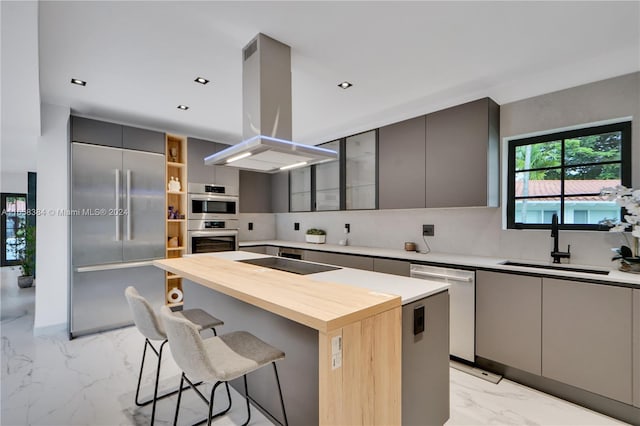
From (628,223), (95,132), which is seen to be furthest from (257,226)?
(628,223)

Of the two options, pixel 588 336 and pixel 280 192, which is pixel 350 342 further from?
pixel 280 192

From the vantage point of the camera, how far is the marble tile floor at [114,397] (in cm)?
202

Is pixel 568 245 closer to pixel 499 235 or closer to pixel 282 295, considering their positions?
pixel 499 235

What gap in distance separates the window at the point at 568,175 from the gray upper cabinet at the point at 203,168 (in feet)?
11.6

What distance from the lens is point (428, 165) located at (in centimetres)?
318

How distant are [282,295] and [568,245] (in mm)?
2504

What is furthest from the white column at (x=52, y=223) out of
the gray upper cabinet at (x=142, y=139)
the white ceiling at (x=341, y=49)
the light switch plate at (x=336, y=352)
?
the light switch plate at (x=336, y=352)

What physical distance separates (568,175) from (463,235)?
1.02 metres

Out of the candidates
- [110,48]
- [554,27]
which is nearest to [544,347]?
[554,27]

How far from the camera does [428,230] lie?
11.5ft

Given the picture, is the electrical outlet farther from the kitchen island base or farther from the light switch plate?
the light switch plate

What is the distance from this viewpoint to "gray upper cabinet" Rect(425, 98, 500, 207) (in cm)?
279

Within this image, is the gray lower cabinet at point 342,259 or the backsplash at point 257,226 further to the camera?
the backsplash at point 257,226

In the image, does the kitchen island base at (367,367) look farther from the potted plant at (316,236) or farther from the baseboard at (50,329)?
the baseboard at (50,329)
